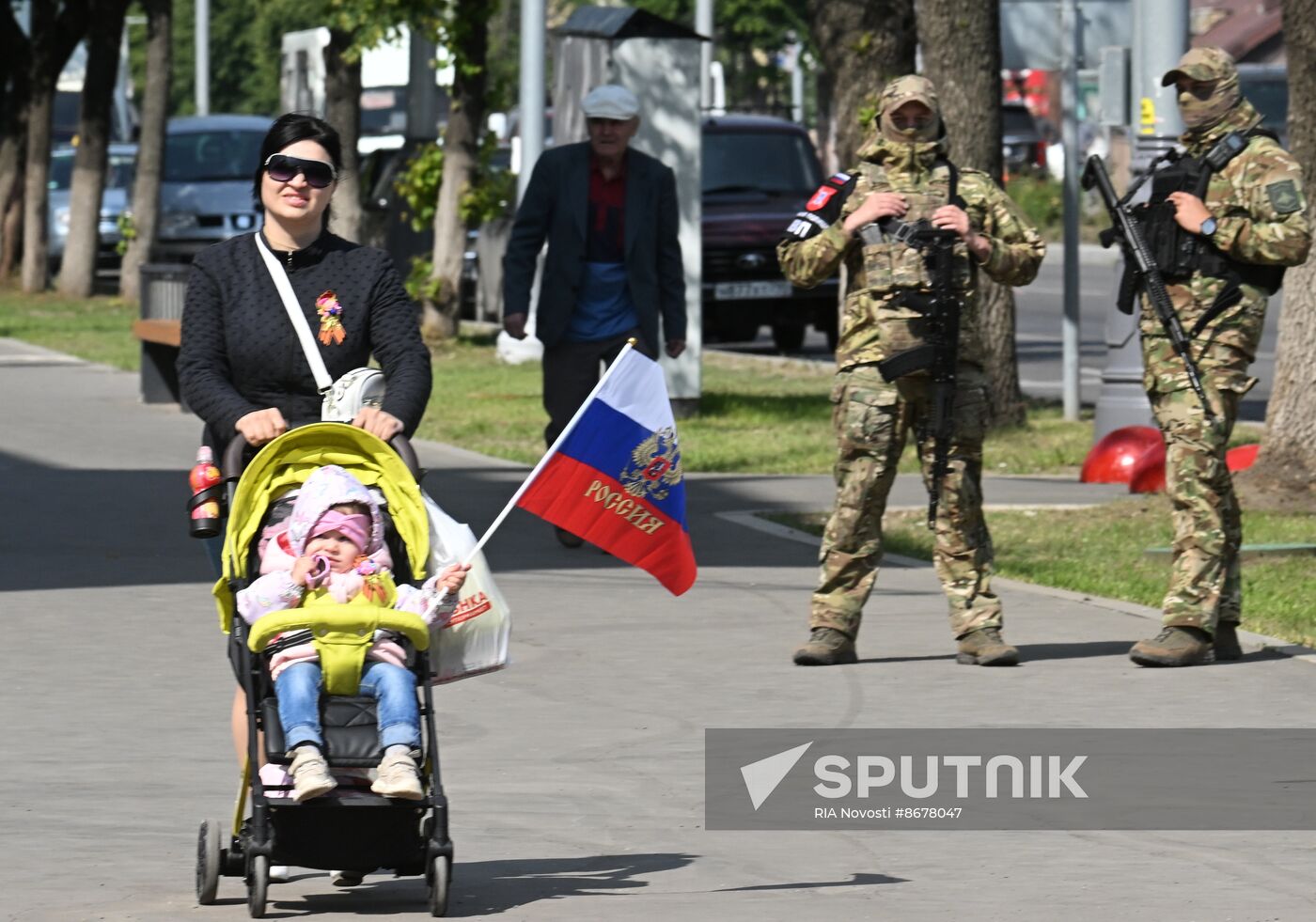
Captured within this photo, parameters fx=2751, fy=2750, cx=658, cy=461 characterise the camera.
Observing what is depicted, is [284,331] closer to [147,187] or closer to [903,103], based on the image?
[903,103]

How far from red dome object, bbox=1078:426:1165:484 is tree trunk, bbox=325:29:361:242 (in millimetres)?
13011

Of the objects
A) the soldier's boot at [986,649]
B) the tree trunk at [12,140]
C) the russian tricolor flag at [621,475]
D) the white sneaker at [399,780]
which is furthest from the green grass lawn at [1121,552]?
the tree trunk at [12,140]

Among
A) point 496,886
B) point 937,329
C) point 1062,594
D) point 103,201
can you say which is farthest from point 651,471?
point 103,201

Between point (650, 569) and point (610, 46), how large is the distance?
13.2 m

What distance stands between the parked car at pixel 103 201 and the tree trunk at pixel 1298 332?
25891mm

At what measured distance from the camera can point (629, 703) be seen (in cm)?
845

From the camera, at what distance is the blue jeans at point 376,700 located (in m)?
5.66

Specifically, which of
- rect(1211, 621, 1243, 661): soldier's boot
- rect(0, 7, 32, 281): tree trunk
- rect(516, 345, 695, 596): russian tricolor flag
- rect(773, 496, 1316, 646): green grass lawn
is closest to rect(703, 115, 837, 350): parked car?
rect(773, 496, 1316, 646): green grass lawn

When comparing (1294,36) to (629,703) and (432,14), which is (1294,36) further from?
(432,14)

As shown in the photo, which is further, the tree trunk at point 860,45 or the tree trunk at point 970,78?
the tree trunk at point 860,45

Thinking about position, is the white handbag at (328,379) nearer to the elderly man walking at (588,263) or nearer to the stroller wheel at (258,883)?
the stroller wheel at (258,883)

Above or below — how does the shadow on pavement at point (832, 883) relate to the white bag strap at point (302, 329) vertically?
below

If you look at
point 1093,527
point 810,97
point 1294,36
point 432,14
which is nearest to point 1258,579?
point 1093,527

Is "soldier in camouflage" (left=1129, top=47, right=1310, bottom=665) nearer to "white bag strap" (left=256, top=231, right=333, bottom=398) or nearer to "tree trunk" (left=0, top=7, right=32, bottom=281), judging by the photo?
"white bag strap" (left=256, top=231, right=333, bottom=398)
